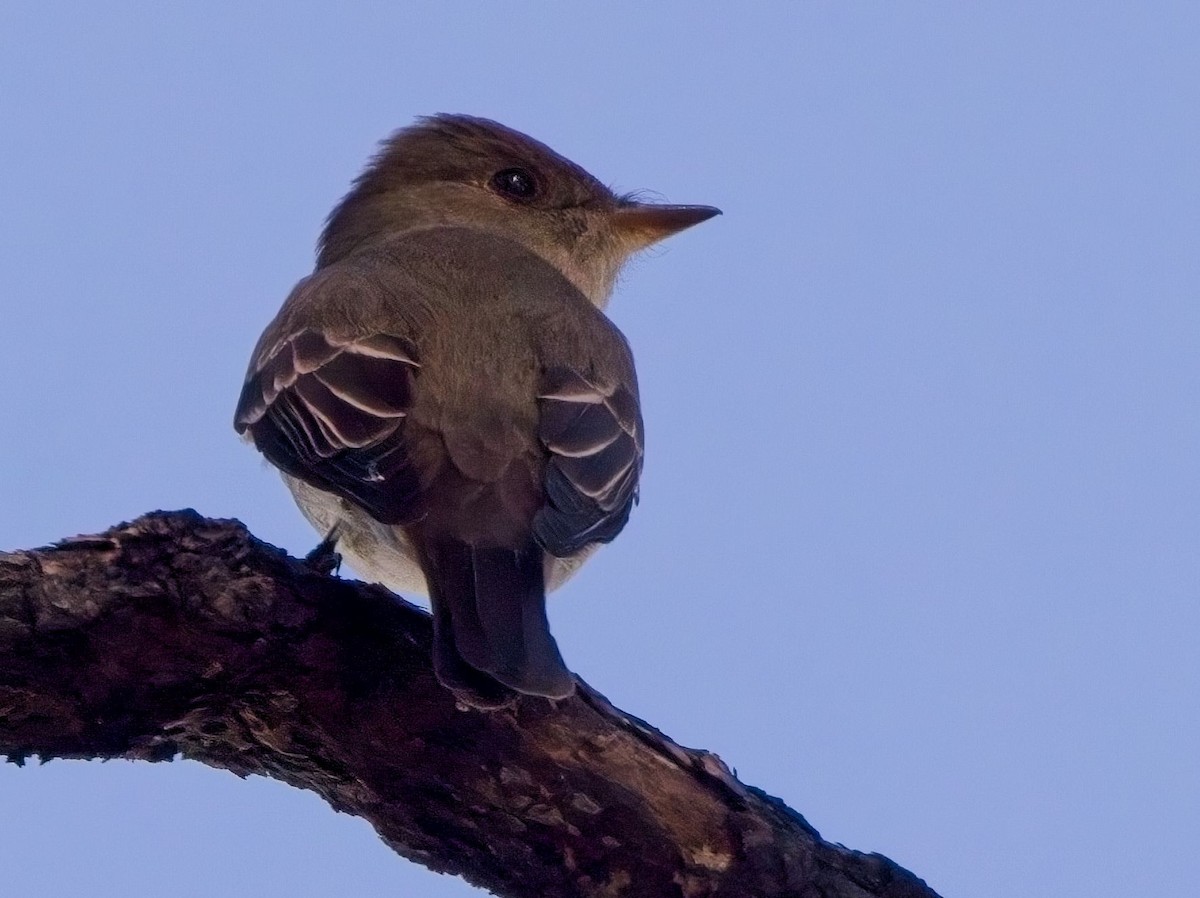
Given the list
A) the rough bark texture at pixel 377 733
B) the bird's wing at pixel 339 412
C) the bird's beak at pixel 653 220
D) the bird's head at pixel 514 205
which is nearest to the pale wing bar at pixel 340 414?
the bird's wing at pixel 339 412

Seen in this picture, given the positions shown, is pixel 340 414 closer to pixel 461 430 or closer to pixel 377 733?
pixel 461 430

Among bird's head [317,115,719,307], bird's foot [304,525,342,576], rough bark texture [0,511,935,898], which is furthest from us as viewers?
bird's head [317,115,719,307]

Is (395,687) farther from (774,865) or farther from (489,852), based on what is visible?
(774,865)

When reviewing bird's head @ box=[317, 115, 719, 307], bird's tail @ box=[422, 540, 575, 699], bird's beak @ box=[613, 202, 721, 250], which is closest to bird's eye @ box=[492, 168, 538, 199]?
bird's head @ box=[317, 115, 719, 307]

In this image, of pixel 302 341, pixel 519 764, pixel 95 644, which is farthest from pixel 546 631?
pixel 302 341

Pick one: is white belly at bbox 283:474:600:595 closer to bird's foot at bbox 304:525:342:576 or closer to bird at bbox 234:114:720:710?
bird at bbox 234:114:720:710

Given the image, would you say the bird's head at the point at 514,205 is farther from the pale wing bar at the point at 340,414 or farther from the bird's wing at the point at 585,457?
the pale wing bar at the point at 340,414
